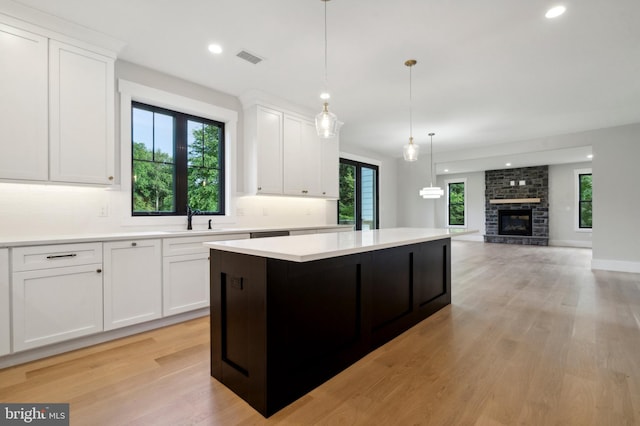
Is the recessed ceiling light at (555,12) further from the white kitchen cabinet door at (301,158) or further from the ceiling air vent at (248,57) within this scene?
the white kitchen cabinet door at (301,158)

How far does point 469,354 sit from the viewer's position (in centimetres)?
229

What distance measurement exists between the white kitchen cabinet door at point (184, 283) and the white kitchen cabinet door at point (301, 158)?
163cm

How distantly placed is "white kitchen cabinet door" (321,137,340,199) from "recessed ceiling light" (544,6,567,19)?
301 centimetres

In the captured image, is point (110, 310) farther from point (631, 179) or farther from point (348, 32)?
point (631, 179)

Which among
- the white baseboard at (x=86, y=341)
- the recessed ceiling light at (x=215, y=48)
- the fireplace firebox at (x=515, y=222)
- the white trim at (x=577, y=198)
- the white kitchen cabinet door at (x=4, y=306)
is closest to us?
the white kitchen cabinet door at (x=4, y=306)

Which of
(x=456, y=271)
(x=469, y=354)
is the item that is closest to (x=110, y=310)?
(x=469, y=354)

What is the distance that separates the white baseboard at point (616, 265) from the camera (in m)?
5.30

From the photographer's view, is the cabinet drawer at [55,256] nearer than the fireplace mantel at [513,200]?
Yes

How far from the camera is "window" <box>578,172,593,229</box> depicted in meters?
9.06

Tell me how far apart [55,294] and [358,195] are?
5.69m

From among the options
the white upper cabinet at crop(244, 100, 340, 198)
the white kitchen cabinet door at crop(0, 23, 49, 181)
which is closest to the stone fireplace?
the white upper cabinet at crop(244, 100, 340, 198)

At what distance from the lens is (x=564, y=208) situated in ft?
30.9

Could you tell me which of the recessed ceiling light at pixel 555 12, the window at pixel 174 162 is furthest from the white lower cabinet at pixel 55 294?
the recessed ceiling light at pixel 555 12

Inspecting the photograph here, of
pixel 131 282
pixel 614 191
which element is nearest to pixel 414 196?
pixel 614 191
